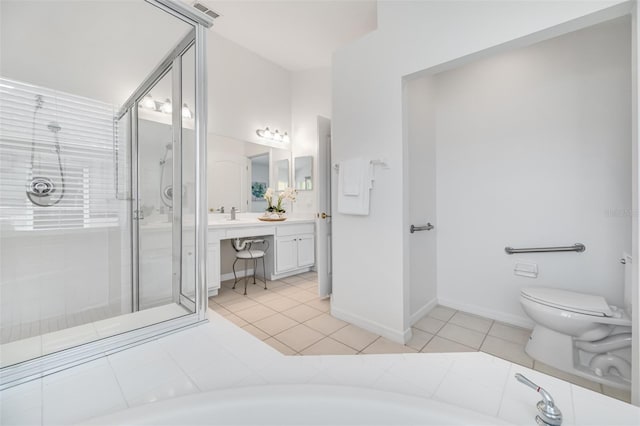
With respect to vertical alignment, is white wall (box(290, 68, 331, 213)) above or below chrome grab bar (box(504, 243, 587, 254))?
above

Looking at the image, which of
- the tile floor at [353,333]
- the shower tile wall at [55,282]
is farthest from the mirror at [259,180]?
the shower tile wall at [55,282]

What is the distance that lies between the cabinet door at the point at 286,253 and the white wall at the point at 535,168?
1766mm

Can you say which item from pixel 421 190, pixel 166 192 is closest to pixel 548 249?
pixel 421 190

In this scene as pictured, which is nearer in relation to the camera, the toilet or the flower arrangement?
the toilet

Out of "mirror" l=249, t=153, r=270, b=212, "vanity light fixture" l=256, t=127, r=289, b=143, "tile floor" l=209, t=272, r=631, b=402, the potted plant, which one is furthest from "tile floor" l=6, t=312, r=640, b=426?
"vanity light fixture" l=256, t=127, r=289, b=143

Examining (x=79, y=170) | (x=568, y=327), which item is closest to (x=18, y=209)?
(x=79, y=170)

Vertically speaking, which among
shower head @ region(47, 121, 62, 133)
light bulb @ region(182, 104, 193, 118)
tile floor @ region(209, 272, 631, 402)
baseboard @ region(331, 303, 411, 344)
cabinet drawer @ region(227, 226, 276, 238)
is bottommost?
tile floor @ region(209, 272, 631, 402)

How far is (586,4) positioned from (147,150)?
2646 millimetres

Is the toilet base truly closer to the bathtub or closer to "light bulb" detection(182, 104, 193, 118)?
the bathtub

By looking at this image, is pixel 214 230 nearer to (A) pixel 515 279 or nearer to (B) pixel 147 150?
(B) pixel 147 150

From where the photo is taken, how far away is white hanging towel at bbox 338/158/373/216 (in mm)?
1981

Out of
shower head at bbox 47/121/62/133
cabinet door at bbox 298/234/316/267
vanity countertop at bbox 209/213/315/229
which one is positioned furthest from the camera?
cabinet door at bbox 298/234/316/267

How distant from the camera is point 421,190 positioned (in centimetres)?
229

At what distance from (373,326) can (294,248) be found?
5.48 feet
